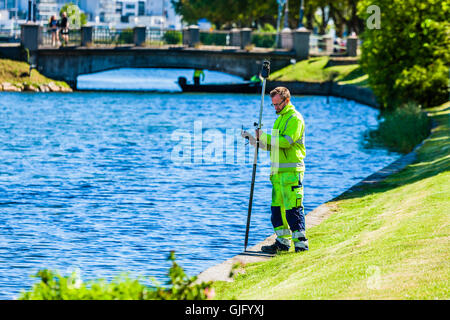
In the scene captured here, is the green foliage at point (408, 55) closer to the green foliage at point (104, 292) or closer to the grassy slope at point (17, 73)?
the grassy slope at point (17, 73)

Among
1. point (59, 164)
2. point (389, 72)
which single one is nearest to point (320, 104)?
point (389, 72)

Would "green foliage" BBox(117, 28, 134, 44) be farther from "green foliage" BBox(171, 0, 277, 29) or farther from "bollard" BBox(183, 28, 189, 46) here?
"green foliage" BBox(171, 0, 277, 29)

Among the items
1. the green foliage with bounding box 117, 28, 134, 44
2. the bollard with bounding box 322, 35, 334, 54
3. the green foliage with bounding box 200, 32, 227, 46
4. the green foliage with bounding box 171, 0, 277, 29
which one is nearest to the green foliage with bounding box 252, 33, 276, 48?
the green foliage with bounding box 200, 32, 227, 46

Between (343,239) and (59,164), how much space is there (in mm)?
14503

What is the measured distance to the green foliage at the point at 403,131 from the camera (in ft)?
94.1

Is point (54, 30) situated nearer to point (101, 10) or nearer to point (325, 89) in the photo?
point (325, 89)

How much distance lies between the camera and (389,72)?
3722 cm

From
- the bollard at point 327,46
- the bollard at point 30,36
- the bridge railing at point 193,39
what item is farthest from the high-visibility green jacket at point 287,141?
the bollard at point 327,46

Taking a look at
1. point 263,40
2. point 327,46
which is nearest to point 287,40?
point 263,40

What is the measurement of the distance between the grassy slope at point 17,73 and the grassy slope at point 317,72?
16.2m

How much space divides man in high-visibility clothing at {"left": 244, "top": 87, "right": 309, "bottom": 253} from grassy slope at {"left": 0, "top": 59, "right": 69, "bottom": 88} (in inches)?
1853

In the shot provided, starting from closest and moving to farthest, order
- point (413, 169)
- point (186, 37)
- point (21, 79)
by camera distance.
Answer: point (413, 169)
point (21, 79)
point (186, 37)

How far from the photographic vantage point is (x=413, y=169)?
1911 centimetres

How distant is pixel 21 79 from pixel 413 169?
137 ft
